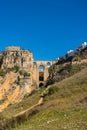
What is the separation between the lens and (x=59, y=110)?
24594 millimetres

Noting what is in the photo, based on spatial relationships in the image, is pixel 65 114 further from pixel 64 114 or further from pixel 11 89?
pixel 11 89

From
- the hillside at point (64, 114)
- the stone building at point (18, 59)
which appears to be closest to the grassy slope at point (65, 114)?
the hillside at point (64, 114)

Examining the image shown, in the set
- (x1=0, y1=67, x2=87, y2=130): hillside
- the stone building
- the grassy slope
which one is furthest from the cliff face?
the grassy slope

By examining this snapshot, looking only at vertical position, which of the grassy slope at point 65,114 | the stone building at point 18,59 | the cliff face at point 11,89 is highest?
the stone building at point 18,59

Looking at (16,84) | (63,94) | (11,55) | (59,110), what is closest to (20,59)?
(11,55)

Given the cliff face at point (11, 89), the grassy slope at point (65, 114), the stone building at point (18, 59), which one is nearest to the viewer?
the grassy slope at point (65, 114)

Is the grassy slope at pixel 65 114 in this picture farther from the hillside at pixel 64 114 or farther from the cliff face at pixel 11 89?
the cliff face at pixel 11 89

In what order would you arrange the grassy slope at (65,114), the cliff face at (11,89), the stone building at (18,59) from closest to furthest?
the grassy slope at (65,114), the cliff face at (11,89), the stone building at (18,59)

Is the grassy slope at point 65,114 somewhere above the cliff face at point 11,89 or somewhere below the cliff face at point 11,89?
below

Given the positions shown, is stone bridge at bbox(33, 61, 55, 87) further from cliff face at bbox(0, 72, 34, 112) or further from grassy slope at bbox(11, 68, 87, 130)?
grassy slope at bbox(11, 68, 87, 130)

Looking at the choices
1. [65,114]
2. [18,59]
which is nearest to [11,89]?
[18,59]

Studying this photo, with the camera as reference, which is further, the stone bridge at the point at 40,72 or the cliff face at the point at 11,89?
the stone bridge at the point at 40,72

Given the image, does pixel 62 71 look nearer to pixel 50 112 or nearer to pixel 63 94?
pixel 63 94

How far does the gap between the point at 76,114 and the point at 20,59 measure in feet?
183
